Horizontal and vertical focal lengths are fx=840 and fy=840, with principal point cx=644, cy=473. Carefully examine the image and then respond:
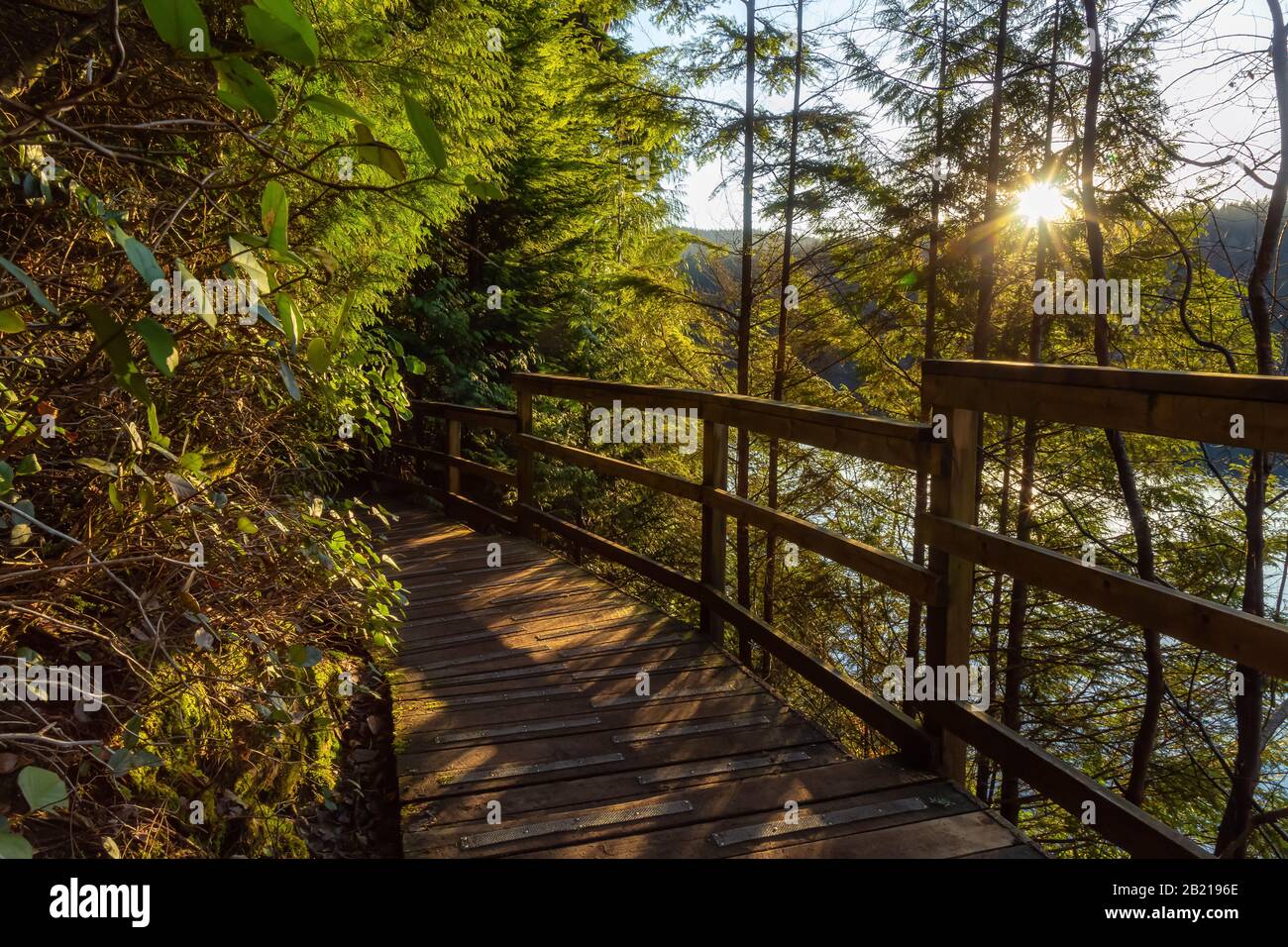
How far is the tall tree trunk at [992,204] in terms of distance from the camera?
26.3ft

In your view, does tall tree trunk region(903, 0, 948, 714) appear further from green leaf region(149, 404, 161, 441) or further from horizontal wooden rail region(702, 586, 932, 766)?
green leaf region(149, 404, 161, 441)

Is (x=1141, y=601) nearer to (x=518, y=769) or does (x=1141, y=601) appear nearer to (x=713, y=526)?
(x=518, y=769)

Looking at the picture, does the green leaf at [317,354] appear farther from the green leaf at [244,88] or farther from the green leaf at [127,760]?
the green leaf at [127,760]

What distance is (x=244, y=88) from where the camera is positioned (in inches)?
42.6

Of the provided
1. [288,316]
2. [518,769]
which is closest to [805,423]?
[518,769]

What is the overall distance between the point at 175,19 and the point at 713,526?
3.32m

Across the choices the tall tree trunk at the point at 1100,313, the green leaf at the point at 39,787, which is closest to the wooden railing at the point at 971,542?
the green leaf at the point at 39,787

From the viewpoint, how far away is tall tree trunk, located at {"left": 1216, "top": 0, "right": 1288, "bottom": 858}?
529 centimetres

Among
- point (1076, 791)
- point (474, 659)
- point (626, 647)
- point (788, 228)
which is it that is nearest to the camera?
point (1076, 791)

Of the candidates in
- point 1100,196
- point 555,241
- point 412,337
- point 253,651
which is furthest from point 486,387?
point 253,651

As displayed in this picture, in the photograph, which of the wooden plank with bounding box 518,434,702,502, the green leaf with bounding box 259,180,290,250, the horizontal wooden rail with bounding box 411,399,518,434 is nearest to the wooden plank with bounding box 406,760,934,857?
the wooden plank with bounding box 518,434,702,502

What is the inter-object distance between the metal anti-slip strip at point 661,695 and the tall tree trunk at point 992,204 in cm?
617

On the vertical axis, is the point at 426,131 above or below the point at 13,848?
above
